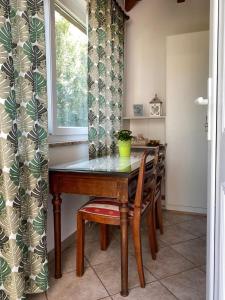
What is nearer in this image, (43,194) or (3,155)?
(3,155)

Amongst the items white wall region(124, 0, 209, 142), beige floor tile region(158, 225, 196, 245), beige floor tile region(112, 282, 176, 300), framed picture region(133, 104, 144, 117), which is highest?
white wall region(124, 0, 209, 142)

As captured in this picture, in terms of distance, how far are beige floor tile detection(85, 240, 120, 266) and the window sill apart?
0.92 meters

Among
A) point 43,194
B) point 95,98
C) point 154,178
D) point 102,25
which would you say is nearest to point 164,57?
point 102,25

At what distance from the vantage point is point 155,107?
10.7 ft

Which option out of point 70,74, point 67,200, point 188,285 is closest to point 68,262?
point 67,200

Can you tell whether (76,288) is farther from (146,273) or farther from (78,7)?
(78,7)

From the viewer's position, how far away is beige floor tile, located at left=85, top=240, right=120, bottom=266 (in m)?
1.94

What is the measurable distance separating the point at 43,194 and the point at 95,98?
1205 millimetres

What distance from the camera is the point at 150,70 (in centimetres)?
339

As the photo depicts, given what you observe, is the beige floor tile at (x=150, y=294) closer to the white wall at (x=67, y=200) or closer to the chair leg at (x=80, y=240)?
the chair leg at (x=80, y=240)

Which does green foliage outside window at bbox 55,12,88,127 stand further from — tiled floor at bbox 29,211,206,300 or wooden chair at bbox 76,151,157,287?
tiled floor at bbox 29,211,206,300

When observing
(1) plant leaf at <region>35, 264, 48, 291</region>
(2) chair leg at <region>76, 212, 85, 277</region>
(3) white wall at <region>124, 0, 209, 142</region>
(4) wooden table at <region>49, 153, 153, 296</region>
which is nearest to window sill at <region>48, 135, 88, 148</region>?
(4) wooden table at <region>49, 153, 153, 296</region>

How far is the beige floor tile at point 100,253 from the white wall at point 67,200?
0.24 meters

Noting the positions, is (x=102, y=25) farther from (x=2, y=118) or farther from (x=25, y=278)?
(x=25, y=278)
